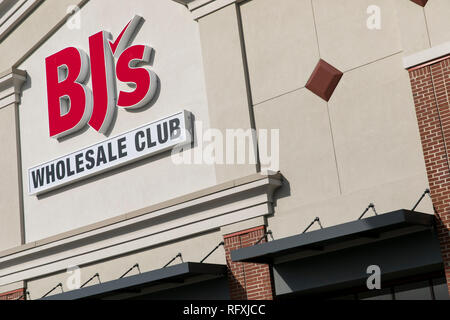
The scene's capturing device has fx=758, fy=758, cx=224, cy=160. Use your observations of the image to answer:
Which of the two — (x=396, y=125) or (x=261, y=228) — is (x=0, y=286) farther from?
(x=396, y=125)

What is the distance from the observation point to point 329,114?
1786cm

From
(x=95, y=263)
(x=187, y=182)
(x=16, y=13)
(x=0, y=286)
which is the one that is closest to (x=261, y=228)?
(x=187, y=182)

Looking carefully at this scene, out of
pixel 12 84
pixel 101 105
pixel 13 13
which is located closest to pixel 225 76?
pixel 101 105

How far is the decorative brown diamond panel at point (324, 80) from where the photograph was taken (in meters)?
17.9

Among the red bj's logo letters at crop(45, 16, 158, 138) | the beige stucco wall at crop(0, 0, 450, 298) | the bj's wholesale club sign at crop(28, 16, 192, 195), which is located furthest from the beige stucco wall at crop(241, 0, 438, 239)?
the red bj's logo letters at crop(45, 16, 158, 138)

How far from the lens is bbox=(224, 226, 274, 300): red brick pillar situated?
17797mm

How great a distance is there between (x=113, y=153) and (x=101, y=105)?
1557mm

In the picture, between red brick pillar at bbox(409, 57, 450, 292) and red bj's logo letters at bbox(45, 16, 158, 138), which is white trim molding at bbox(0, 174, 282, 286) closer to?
red bj's logo letters at bbox(45, 16, 158, 138)

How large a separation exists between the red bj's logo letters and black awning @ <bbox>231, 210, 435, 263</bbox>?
6.27 m

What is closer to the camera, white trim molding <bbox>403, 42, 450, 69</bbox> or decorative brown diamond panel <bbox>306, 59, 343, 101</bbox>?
white trim molding <bbox>403, 42, 450, 69</bbox>

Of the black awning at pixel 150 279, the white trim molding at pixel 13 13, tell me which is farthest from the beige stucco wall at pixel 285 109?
the white trim molding at pixel 13 13

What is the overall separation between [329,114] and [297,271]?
148 inches

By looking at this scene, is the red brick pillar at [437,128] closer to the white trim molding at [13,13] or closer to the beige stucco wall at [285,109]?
the beige stucco wall at [285,109]

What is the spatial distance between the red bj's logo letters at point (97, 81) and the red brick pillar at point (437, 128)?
7820 mm
